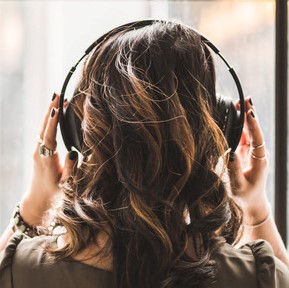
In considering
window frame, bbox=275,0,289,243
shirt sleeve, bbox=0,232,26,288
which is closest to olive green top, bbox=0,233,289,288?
shirt sleeve, bbox=0,232,26,288

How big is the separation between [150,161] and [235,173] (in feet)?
0.69

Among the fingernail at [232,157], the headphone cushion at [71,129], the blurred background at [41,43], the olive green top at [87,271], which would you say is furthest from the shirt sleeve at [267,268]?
the blurred background at [41,43]

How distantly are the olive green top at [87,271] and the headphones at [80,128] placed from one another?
0.51ft

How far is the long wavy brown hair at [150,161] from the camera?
70cm

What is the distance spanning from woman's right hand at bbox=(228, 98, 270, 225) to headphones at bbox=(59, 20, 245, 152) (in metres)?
0.07

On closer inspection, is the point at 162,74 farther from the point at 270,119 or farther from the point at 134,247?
the point at 270,119

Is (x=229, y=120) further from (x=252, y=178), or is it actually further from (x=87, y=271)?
(x=87, y=271)

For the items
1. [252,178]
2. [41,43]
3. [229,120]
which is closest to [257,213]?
[252,178]

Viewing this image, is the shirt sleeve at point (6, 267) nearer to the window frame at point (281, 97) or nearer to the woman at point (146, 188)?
the woman at point (146, 188)

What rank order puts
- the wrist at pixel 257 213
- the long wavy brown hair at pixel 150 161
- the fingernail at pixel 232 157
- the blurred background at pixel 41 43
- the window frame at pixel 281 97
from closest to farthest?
the long wavy brown hair at pixel 150 161 → the fingernail at pixel 232 157 → the wrist at pixel 257 213 → the window frame at pixel 281 97 → the blurred background at pixel 41 43

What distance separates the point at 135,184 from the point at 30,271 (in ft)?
0.59

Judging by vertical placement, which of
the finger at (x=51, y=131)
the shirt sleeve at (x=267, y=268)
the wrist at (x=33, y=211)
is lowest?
the shirt sleeve at (x=267, y=268)

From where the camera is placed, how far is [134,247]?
0.71 metres

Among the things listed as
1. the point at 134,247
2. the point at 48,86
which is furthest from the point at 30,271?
the point at 48,86
